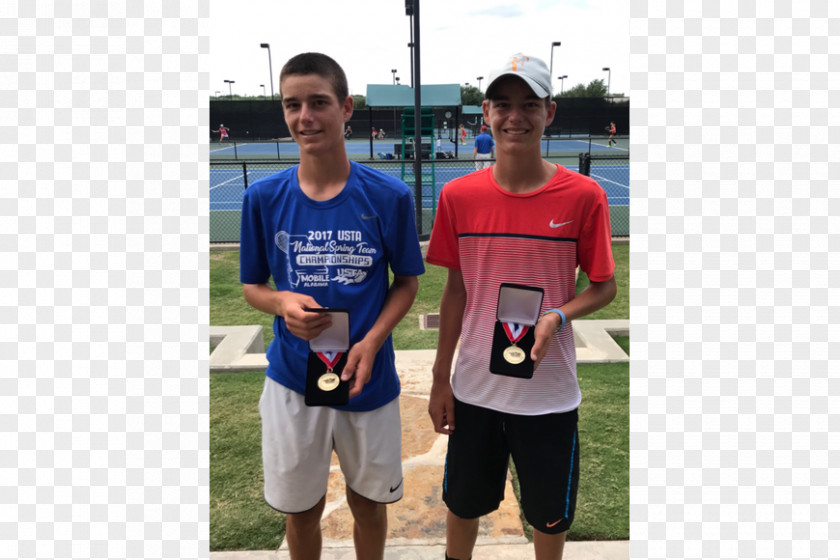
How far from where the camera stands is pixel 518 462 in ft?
7.39

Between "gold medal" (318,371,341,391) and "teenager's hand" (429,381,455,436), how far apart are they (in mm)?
459

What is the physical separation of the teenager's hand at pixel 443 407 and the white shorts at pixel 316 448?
0.57 feet

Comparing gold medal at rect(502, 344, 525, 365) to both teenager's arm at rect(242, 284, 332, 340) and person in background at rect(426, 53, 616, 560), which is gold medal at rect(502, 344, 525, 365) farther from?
teenager's arm at rect(242, 284, 332, 340)

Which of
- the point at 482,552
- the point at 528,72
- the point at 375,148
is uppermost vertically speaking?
the point at 375,148

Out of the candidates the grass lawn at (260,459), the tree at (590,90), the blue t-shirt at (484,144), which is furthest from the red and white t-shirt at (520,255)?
the tree at (590,90)

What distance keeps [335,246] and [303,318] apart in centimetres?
32

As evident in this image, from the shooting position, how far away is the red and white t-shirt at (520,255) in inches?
82.3

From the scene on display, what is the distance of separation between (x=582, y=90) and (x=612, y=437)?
72361 mm

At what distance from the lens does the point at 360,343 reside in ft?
6.95

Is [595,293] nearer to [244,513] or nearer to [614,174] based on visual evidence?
[244,513]

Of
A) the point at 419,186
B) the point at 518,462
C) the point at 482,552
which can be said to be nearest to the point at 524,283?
the point at 518,462

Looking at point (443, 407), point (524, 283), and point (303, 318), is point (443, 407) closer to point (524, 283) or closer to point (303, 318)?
point (524, 283)

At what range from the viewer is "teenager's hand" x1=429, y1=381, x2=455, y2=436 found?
236 cm

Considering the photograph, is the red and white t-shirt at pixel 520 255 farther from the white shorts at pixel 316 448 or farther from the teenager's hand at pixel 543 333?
the white shorts at pixel 316 448
